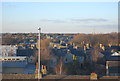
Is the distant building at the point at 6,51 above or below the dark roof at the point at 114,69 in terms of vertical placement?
above

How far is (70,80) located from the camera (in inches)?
194

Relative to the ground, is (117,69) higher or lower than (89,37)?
lower

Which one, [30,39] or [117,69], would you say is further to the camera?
[30,39]

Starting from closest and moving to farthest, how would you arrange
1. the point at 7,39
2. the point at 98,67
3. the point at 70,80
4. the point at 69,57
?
the point at 70,80 < the point at 98,67 < the point at 69,57 < the point at 7,39

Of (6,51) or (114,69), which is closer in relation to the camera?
(114,69)

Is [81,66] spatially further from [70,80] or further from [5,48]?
[70,80]

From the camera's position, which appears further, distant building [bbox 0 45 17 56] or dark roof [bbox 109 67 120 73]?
distant building [bbox 0 45 17 56]

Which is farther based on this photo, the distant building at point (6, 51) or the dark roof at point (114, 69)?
the distant building at point (6, 51)

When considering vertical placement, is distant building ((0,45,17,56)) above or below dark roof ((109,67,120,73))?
above

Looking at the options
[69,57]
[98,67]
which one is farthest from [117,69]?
[69,57]

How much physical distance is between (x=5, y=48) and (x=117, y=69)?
853cm

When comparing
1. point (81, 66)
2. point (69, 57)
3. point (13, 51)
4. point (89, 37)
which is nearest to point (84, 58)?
point (69, 57)

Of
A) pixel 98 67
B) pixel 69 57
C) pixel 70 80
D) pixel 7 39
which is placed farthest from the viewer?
pixel 7 39

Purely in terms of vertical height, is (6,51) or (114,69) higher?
(6,51)
